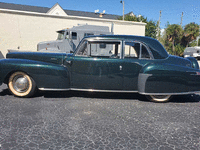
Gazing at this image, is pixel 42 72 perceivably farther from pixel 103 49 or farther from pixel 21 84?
pixel 103 49

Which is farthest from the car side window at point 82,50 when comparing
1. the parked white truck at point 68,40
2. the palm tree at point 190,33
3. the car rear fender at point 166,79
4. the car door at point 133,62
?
the palm tree at point 190,33

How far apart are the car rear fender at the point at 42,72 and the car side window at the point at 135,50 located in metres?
1.55

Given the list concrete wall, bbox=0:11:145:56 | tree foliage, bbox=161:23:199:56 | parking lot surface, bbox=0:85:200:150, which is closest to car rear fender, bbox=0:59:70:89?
parking lot surface, bbox=0:85:200:150

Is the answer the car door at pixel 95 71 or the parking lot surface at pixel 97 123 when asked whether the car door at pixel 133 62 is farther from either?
the parking lot surface at pixel 97 123

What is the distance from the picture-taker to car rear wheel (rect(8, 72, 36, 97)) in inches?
172

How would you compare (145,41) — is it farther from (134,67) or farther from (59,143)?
(59,143)

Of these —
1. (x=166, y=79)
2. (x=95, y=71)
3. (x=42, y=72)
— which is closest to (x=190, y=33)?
(x=166, y=79)

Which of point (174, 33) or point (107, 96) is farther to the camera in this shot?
point (174, 33)

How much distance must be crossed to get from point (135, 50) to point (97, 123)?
216cm

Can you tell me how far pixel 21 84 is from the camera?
438cm

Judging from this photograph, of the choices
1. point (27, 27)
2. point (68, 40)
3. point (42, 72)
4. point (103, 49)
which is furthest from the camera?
point (27, 27)

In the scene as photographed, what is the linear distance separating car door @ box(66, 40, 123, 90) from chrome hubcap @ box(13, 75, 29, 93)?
115 centimetres

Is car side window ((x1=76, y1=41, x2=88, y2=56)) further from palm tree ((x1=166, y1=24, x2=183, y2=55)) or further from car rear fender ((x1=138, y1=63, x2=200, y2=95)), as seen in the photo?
palm tree ((x1=166, y1=24, x2=183, y2=55))

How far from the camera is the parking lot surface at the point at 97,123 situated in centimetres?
247
